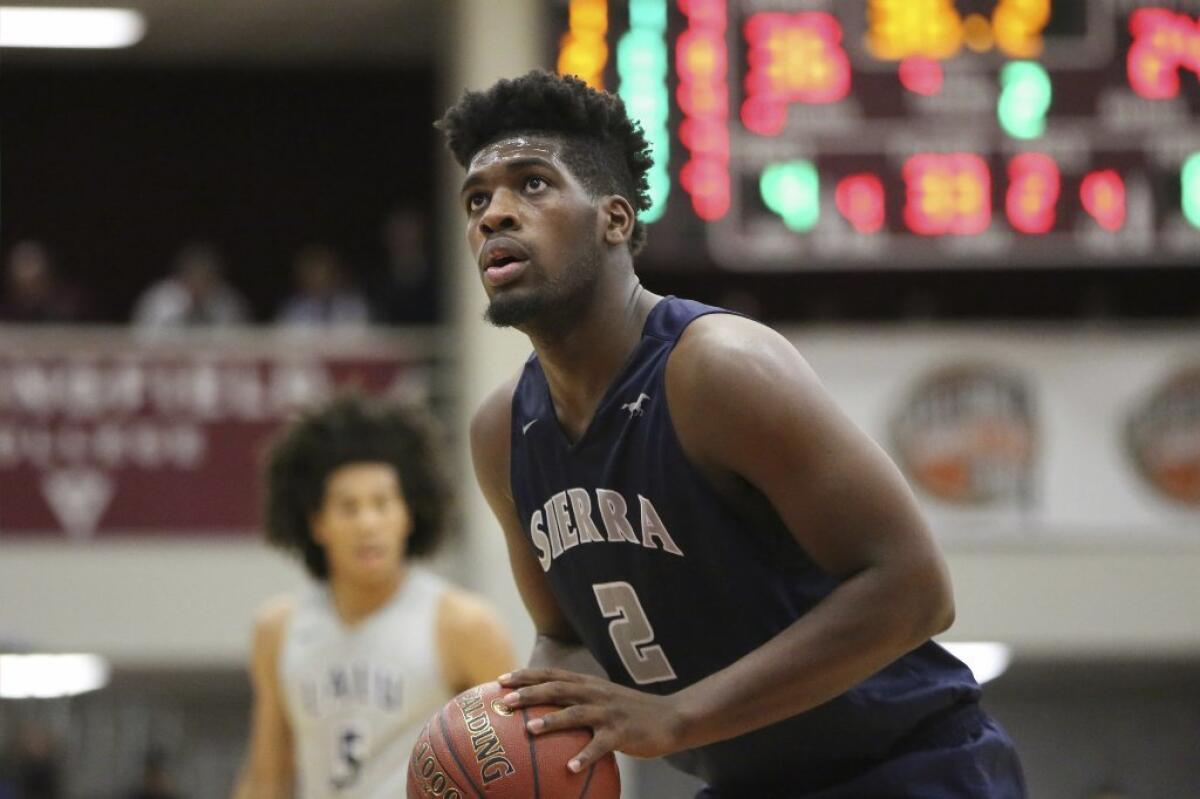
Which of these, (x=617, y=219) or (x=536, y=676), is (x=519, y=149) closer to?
(x=617, y=219)

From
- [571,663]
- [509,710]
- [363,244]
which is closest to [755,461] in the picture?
[509,710]

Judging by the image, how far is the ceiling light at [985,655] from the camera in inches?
439

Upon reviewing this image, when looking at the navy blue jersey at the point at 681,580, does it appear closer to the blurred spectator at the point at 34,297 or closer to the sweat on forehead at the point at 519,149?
the sweat on forehead at the point at 519,149

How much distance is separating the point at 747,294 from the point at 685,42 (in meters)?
4.23

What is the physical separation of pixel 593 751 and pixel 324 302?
9653 millimetres

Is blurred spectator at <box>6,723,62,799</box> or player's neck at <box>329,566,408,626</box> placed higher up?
player's neck at <box>329,566,408,626</box>

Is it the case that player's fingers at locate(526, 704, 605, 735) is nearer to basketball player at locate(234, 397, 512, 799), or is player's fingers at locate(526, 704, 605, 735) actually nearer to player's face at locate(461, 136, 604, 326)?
player's face at locate(461, 136, 604, 326)

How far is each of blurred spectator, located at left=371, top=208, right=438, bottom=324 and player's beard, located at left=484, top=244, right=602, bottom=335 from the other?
354 inches

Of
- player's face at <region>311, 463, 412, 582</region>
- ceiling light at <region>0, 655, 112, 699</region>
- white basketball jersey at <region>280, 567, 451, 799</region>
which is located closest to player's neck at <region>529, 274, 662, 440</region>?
white basketball jersey at <region>280, 567, 451, 799</region>

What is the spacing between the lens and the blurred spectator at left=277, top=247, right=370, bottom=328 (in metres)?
12.1

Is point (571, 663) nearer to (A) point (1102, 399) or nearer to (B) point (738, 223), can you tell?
(B) point (738, 223)

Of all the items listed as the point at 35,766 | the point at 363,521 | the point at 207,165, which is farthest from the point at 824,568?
the point at 207,165

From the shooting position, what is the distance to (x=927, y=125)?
930 centimetres

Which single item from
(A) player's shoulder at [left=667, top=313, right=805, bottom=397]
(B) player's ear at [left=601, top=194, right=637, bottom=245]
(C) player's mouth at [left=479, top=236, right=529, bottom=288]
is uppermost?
(B) player's ear at [left=601, top=194, right=637, bottom=245]
